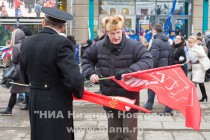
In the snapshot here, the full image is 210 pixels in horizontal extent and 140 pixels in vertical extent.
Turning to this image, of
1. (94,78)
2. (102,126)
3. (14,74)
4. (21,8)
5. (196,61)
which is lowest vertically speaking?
(102,126)

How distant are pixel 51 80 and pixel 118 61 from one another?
1.10 meters

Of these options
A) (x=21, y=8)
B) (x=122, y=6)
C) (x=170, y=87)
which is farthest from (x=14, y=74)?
(x=122, y=6)

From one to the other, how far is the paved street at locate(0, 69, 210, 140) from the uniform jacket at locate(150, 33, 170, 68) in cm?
111

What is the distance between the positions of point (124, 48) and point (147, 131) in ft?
8.38

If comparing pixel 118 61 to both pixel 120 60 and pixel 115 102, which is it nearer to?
pixel 120 60

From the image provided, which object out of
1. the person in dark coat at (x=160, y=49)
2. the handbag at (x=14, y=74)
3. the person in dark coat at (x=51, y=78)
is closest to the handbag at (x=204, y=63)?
the person in dark coat at (x=160, y=49)

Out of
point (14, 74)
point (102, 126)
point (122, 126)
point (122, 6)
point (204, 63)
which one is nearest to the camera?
point (122, 126)

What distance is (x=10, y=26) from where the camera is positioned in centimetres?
1759

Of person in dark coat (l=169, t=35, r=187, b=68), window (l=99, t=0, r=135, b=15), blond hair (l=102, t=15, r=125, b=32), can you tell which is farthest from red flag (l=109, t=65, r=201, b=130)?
window (l=99, t=0, r=135, b=15)

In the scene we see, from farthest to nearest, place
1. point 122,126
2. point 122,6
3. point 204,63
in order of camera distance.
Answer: point 122,6
point 204,63
point 122,126

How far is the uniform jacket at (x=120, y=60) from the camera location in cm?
475

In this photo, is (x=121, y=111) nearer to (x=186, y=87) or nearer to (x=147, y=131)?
(x=186, y=87)

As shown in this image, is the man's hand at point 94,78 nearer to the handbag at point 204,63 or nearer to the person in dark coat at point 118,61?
the person in dark coat at point 118,61

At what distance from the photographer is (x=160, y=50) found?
26.9 feet
